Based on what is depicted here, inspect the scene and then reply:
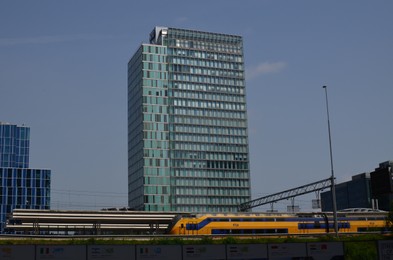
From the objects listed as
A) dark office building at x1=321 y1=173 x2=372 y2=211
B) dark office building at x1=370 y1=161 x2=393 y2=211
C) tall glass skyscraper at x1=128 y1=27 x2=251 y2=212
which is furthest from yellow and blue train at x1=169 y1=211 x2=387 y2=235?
dark office building at x1=321 y1=173 x2=372 y2=211

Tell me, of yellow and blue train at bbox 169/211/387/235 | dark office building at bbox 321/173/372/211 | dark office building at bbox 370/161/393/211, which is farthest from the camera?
dark office building at bbox 321/173/372/211

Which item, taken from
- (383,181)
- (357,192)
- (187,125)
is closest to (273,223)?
(383,181)

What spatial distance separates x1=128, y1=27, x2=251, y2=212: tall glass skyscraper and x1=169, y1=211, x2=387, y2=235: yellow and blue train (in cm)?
Answer: 7832

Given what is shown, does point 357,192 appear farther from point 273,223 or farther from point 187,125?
Answer: point 273,223

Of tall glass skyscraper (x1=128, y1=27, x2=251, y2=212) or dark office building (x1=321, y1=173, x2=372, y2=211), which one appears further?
dark office building (x1=321, y1=173, x2=372, y2=211)

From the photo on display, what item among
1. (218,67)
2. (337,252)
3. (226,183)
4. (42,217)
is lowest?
(337,252)

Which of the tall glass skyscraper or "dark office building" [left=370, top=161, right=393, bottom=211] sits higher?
the tall glass skyscraper

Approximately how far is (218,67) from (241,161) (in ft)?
98.9

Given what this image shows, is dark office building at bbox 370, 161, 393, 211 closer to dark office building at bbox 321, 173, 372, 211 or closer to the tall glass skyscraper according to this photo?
the tall glass skyscraper

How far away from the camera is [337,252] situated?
3334 cm

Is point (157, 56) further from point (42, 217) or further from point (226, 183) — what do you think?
point (42, 217)

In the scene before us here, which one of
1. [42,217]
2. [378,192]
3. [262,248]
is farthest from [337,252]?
[42,217]

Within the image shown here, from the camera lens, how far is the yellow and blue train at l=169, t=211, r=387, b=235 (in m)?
76.1

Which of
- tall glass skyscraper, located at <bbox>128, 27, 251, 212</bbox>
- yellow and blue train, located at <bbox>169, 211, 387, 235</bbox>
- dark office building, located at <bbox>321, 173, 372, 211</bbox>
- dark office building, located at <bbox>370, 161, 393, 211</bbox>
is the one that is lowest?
yellow and blue train, located at <bbox>169, 211, 387, 235</bbox>
